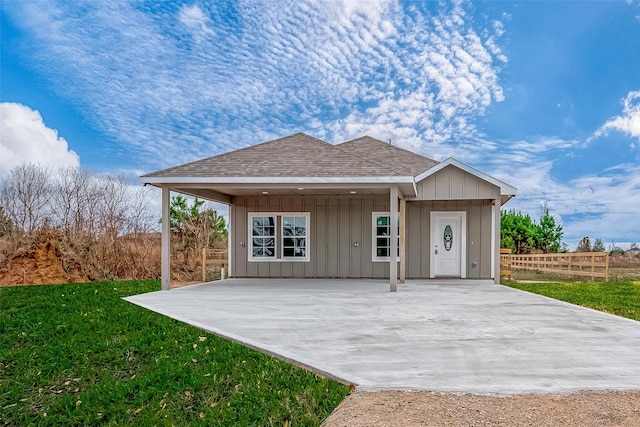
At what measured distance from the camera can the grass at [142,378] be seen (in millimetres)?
3662

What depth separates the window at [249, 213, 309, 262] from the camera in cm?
1285

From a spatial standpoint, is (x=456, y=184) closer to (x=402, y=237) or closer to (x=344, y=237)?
(x=402, y=237)

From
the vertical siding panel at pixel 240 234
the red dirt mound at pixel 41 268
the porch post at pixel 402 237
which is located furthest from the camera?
the vertical siding panel at pixel 240 234

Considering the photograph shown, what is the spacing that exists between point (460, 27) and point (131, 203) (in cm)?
1104

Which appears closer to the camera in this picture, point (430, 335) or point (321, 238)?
point (430, 335)

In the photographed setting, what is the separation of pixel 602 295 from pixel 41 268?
543 inches

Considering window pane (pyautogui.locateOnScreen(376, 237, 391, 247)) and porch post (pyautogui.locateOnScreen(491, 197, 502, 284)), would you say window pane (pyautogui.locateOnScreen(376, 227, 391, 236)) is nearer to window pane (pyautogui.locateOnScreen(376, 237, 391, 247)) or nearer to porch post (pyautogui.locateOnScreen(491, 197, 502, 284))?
window pane (pyautogui.locateOnScreen(376, 237, 391, 247))

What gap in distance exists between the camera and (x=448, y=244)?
12.9 m

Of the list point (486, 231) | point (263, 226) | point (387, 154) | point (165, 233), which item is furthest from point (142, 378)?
point (387, 154)

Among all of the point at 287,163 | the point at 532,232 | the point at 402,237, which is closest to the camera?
the point at 287,163

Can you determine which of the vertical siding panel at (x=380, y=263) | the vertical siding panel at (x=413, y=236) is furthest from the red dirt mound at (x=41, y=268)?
the vertical siding panel at (x=413, y=236)

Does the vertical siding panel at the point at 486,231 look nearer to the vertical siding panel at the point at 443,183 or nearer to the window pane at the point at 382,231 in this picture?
the vertical siding panel at the point at 443,183

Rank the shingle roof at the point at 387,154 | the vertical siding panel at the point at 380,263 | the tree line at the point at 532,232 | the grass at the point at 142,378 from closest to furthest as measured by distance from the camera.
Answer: the grass at the point at 142,378, the vertical siding panel at the point at 380,263, the shingle roof at the point at 387,154, the tree line at the point at 532,232

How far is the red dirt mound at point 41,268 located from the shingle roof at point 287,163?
5.22 m
